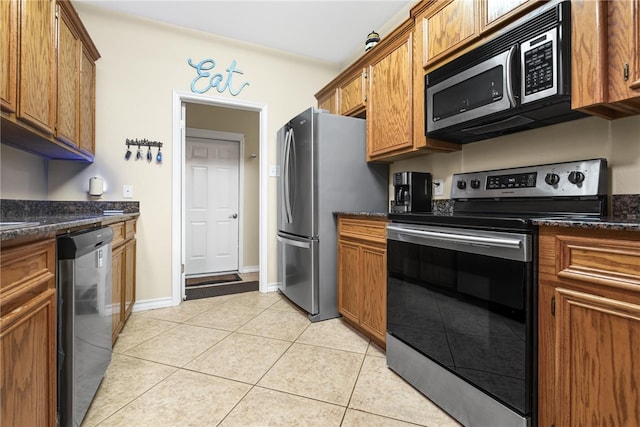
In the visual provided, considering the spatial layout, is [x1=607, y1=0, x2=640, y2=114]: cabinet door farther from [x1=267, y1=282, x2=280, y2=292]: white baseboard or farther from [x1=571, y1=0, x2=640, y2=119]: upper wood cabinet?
[x1=267, y1=282, x2=280, y2=292]: white baseboard

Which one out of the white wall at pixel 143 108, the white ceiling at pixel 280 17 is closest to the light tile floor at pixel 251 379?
the white wall at pixel 143 108

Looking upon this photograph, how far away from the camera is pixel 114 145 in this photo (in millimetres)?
2623

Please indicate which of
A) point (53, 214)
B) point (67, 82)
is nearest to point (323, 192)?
point (67, 82)

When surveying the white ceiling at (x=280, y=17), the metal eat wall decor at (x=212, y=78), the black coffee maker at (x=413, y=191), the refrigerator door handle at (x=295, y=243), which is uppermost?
the white ceiling at (x=280, y=17)

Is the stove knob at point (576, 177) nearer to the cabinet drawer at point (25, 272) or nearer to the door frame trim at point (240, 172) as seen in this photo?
the cabinet drawer at point (25, 272)

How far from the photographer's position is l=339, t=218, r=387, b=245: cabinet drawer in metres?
1.93

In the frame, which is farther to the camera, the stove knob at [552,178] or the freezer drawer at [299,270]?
the freezer drawer at [299,270]

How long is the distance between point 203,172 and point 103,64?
169 cm

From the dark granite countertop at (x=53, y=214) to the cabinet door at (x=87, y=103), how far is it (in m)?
0.49

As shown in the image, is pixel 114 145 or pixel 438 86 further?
pixel 114 145

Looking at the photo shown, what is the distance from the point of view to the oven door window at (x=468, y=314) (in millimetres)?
1076

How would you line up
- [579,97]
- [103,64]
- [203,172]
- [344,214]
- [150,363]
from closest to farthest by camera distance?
[579,97] < [150,363] < [344,214] < [103,64] < [203,172]

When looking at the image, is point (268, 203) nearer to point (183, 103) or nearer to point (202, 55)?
point (183, 103)

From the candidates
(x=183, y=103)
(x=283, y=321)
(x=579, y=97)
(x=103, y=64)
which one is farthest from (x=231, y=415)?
(x=103, y=64)
